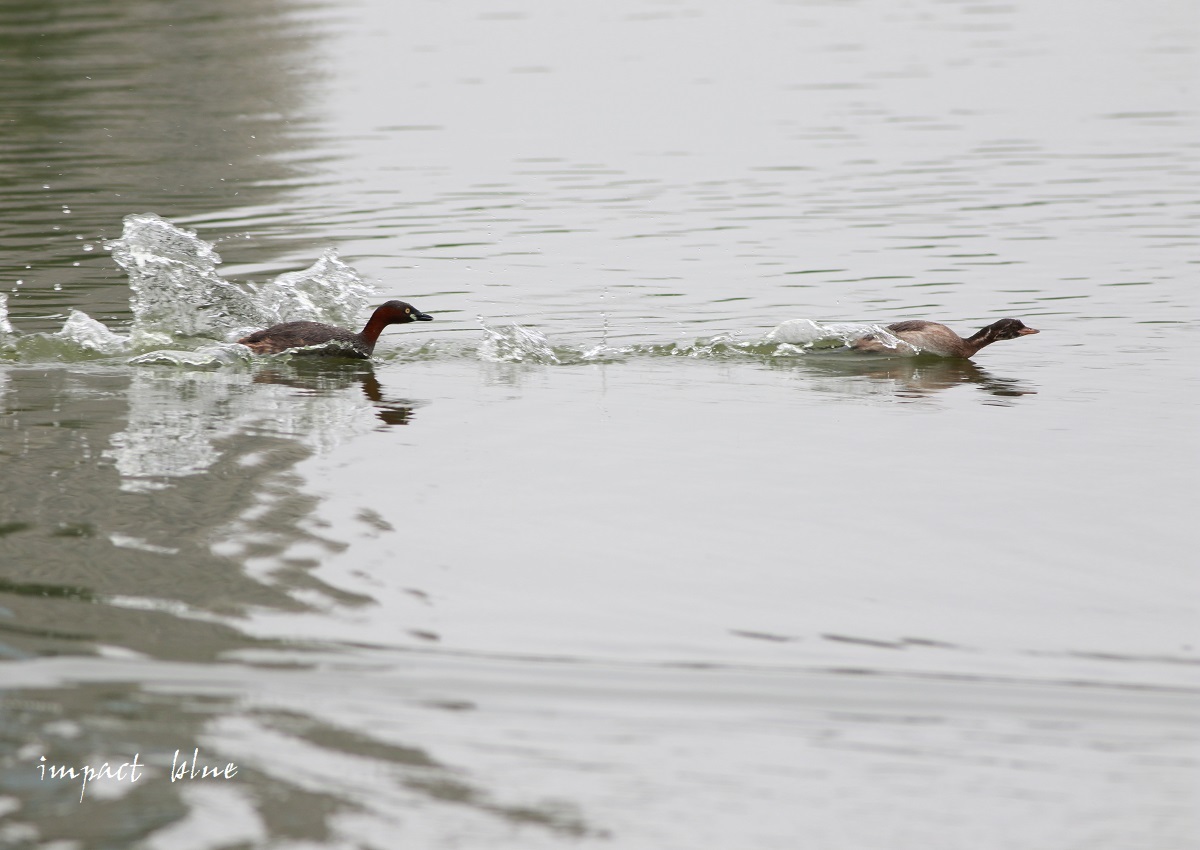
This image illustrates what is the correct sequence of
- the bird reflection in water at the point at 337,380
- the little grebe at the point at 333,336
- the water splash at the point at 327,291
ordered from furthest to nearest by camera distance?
the water splash at the point at 327,291 → the little grebe at the point at 333,336 → the bird reflection in water at the point at 337,380

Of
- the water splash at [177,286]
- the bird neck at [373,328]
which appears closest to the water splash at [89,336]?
the water splash at [177,286]

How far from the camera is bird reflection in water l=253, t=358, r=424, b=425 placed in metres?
11.9

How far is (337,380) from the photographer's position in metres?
Result: 13.0

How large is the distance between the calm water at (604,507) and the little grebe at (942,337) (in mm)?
185

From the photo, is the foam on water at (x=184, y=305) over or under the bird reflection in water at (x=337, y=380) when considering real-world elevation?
over

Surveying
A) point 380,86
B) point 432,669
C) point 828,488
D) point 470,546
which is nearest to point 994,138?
point 380,86

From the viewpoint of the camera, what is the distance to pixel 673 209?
2091 centimetres

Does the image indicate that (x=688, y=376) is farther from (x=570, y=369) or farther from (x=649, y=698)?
(x=649, y=698)

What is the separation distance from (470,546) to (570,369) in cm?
479

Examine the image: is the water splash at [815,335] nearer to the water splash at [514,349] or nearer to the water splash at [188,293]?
the water splash at [514,349]

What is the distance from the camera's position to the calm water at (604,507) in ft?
19.5

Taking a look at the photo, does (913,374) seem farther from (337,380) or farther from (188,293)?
(188,293)

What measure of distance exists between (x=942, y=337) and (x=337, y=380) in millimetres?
5209

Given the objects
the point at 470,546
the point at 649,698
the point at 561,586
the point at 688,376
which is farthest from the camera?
the point at 688,376
